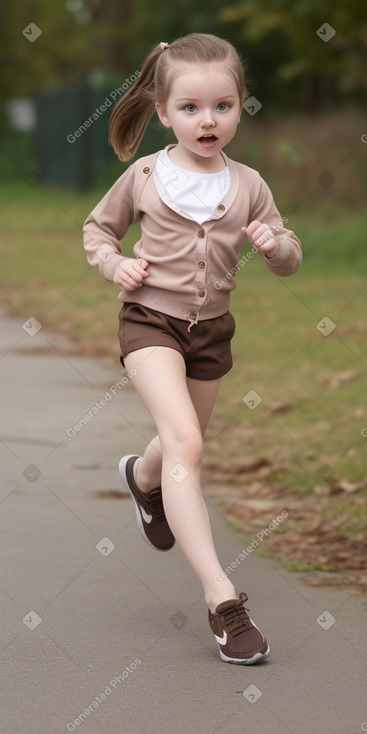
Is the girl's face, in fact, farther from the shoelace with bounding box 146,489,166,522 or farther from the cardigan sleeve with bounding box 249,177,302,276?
the shoelace with bounding box 146,489,166,522

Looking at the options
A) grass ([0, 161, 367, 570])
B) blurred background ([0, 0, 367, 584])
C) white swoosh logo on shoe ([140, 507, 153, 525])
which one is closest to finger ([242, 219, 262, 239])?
blurred background ([0, 0, 367, 584])

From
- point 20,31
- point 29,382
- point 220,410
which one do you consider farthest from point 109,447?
point 20,31

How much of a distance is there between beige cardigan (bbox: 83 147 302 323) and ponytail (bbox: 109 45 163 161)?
20 cm

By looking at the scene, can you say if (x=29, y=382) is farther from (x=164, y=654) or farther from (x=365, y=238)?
(x=365, y=238)

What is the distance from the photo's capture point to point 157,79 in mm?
4062

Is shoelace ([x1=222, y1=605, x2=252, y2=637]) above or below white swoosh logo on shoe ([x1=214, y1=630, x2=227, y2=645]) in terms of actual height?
above

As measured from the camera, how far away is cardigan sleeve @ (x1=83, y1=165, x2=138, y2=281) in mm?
4074

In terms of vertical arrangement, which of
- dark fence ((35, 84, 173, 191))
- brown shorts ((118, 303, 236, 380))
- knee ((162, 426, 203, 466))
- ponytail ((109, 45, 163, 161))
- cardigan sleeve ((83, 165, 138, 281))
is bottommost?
dark fence ((35, 84, 173, 191))

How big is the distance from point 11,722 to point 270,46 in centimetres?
2536

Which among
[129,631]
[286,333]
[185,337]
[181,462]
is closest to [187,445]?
[181,462]

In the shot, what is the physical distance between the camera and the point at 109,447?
654cm

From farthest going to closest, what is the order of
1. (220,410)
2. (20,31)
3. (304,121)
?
(20,31) < (304,121) < (220,410)

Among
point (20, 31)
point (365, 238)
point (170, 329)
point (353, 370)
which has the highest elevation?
point (170, 329)

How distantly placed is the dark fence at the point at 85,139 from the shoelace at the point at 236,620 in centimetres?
2050
